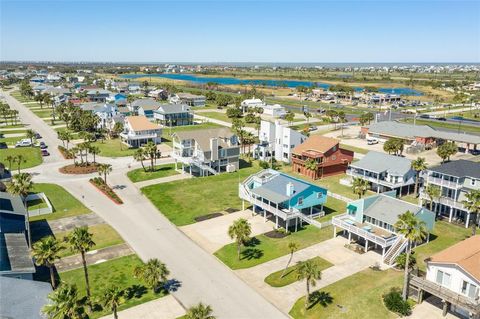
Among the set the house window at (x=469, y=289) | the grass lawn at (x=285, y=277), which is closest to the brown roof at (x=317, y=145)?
the grass lawn at (x=285, y=277)

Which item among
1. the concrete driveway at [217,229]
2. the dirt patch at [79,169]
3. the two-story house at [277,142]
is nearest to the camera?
A: the concrete driveway at [217,229]

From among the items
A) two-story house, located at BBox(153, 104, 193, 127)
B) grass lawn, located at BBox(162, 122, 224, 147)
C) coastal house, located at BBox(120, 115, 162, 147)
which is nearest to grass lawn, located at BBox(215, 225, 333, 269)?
coastal house, located at BBox(120, 115, 162, 147)

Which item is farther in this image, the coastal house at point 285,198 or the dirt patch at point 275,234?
the coastal house at point 285,198

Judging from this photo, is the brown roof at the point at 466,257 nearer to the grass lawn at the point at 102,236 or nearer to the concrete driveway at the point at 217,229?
the concrete driveway at the point at 217,229

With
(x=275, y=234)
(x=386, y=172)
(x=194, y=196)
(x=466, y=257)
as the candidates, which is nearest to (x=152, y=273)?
(x=275, y=234)

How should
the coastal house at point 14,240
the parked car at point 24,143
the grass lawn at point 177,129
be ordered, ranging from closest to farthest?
1. the coastal house at point 14,240
2. the parked car at point 24,143
3. the grass lawn at point 177,129

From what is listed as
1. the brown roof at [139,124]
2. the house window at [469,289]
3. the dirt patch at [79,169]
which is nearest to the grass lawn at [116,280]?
the house window at [469,289]

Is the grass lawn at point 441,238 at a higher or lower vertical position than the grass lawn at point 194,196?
lower

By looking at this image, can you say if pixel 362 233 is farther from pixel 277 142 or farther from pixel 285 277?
pixel 277 142

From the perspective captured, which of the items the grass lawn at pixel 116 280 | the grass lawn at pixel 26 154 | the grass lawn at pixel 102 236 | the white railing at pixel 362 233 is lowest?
the grass lawn at pixel 116 280
